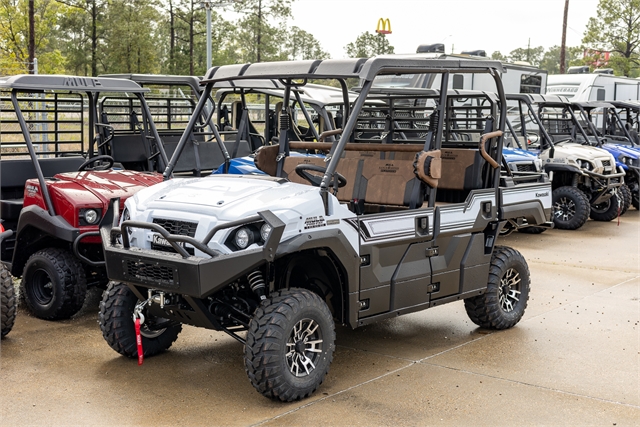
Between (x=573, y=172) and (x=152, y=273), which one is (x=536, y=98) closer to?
(x=573, y=172)

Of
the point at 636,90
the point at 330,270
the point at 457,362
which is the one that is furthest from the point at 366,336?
the point at 636,90

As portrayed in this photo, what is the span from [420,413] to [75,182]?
3935 millimetres

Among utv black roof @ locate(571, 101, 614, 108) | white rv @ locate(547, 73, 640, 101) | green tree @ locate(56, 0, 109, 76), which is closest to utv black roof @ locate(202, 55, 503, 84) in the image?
utv black roof @ locate(571, 101, 614, 108)

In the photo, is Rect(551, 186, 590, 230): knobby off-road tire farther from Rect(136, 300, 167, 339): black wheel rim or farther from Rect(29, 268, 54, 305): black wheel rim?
Rect(136, 300, 167, 339): black wheel rim

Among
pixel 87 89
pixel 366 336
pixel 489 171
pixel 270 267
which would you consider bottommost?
pixel 366 336

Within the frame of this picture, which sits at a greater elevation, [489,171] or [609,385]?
[489,171]

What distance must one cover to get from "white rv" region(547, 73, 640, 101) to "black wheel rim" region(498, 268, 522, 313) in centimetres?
1625

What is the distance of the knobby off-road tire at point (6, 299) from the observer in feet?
20.1

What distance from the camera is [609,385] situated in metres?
5.54

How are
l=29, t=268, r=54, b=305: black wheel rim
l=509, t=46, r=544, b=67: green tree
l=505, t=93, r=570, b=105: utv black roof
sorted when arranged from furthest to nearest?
l=509, t=46, r=544, b=67: green tree
l=505, t=93, r=570, b=105: utv black roof
l=29, t=268, r=54, b=305: black wheel rim

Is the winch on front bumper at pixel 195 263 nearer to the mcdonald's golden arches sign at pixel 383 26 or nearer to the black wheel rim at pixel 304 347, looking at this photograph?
the black wheel rim at pixel 304 347

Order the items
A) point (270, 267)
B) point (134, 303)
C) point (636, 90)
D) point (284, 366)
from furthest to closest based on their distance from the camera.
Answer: point (636, 90) → point (134, 303) → point (270, 267) → point (284, 366)

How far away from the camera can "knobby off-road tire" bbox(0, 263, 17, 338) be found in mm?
6133

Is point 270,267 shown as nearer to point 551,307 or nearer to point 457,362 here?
point 457,362
